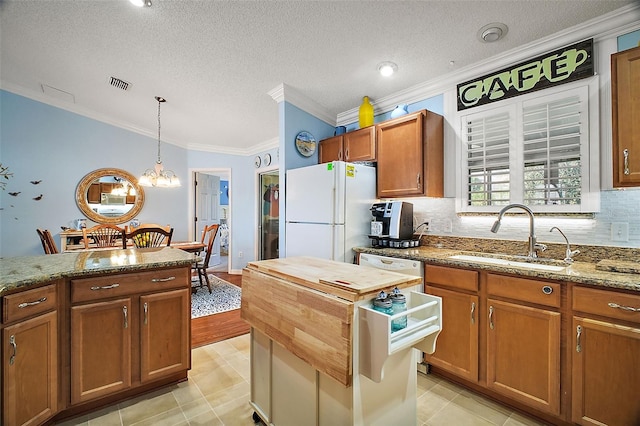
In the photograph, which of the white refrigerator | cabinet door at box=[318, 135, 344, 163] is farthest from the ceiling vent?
cabinet door at box=[318, 135, 344, 163]

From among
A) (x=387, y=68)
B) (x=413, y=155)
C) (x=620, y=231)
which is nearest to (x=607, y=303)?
(x=620, y=231)

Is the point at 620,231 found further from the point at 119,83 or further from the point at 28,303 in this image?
the point at 119,83

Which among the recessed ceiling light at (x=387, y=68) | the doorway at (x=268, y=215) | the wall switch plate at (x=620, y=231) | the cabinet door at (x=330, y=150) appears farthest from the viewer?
the doorway at (x=268, y=215)

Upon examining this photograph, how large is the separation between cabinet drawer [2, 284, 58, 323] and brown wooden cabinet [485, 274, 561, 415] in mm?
2567

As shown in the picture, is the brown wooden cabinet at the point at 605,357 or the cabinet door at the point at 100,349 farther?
the cabinet door at the point at 100,349

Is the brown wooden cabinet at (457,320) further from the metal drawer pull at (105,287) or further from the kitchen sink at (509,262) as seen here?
the metal drawer pull at (105,287)

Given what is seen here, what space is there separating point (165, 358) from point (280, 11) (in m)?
2.48

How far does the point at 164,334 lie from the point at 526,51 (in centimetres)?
340

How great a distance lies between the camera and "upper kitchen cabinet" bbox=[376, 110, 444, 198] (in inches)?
101

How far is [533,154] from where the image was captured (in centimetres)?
219

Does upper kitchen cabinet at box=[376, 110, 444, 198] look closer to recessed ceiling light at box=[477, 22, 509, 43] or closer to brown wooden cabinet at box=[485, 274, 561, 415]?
recessed ceiling light at box=[477, 22, 509, 43]

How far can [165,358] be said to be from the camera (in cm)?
192

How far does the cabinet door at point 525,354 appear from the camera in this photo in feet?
5.16

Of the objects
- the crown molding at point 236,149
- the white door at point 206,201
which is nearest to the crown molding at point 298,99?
the crown molding at point 236,149
